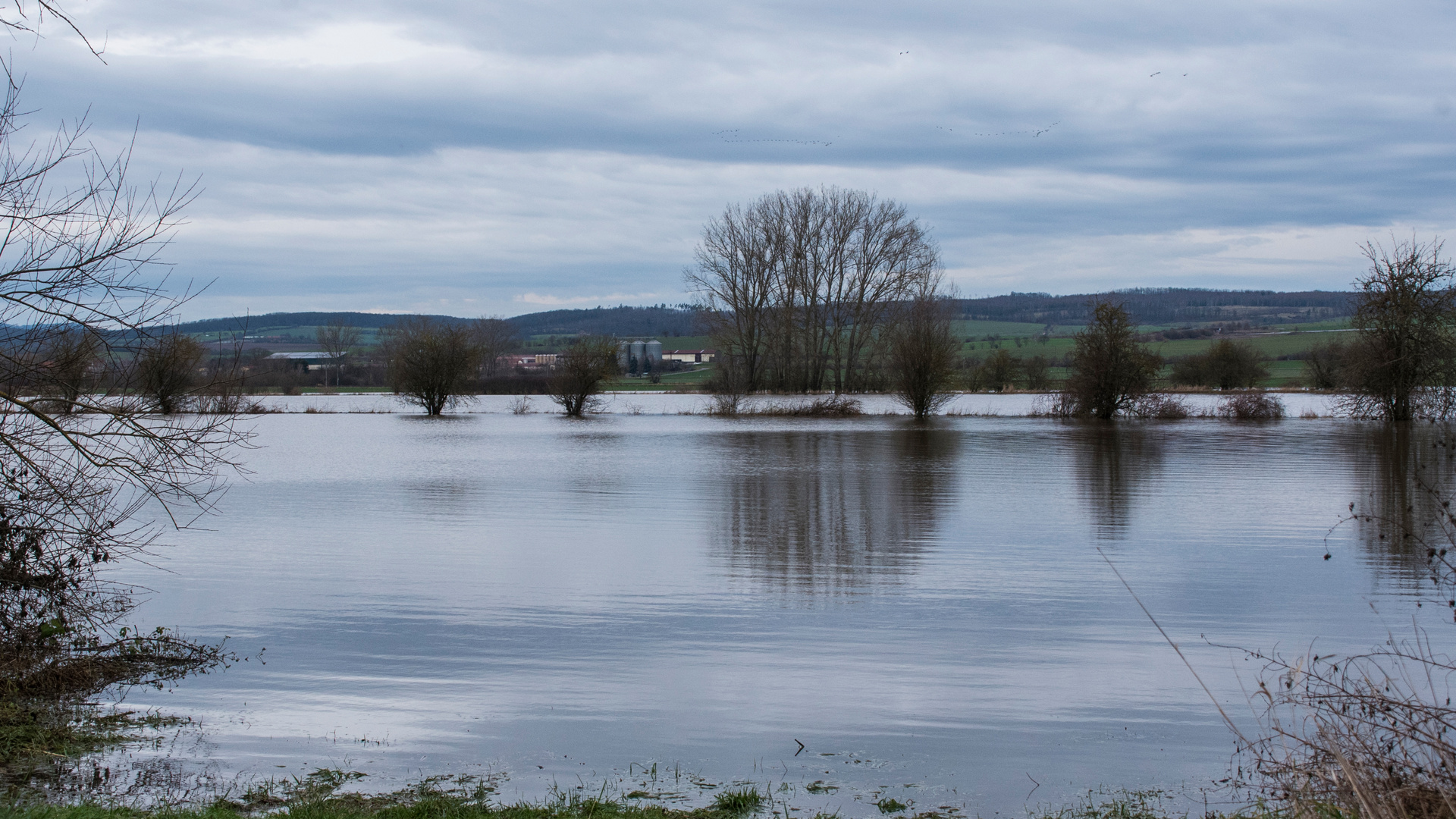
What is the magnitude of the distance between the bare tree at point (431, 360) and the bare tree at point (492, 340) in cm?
147

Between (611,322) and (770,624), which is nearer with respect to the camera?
(770,624)

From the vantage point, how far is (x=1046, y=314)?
112375mm

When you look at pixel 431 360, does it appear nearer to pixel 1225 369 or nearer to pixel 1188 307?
pixel 1225 369

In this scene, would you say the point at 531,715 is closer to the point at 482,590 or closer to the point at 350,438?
the point at 482,590

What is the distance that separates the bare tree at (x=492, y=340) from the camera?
53.1m

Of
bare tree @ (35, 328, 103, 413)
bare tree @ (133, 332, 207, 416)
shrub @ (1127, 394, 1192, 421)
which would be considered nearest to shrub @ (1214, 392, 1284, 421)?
shrub @ (1127, 394, 1192, 421)

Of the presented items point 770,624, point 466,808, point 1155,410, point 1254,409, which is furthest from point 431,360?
point 466,808

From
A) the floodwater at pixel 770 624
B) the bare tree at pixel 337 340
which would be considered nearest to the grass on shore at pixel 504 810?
the floodwater at pixel 770 624

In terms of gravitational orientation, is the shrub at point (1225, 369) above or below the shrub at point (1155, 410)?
above

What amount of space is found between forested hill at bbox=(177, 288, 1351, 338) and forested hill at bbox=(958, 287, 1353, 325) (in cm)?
7

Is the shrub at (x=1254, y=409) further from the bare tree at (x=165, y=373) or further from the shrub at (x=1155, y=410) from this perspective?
the bare tree at (x=165, y=373)

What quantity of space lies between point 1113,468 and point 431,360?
35.4m

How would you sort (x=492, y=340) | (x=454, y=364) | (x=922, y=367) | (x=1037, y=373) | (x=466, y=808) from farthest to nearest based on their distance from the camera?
(x=1037, y=373), (x=492, y=340), (x=454, y=364), (x=922, y=367), (x=466, y=808)

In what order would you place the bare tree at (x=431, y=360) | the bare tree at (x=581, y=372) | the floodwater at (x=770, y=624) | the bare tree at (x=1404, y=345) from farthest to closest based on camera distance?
the bare tree at (x=431, y=360), the bare tree at (x=581, y=372), the bare tree at (x=1404, y=345), the floodwater at (x=770, y=624)
